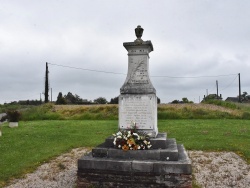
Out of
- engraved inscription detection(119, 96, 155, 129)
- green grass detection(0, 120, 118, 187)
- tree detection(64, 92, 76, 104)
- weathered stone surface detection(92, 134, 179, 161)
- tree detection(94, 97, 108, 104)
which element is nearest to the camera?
weathered stone surface detection(92, 134, 179, 161)

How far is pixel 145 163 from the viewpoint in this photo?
6.88 metres

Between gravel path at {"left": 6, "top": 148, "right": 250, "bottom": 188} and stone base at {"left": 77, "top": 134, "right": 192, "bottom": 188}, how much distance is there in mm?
957

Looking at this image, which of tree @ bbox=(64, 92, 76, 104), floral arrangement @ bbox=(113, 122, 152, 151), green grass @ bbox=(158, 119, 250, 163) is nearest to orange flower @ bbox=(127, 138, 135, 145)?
floral arrangement @ bbox=(113, 122, 152, 151)

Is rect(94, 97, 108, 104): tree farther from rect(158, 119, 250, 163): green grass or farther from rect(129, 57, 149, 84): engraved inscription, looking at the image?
rect(129, 57, 149, 84): engraved inscription

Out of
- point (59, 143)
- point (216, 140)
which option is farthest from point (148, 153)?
point (59, 143)

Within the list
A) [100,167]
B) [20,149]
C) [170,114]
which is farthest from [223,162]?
[170,114]

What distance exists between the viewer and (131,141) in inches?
300

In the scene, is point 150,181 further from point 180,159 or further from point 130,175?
point 180,159

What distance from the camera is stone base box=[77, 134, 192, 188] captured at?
6.72m

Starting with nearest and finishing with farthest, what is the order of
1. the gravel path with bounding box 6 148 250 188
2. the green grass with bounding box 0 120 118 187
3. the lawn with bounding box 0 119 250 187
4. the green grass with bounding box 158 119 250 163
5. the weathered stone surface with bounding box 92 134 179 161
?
the weathered stone surface with bounding box 92 134 179 161 < the gravel path with bounding box 6 148 250 188 < the green grass with bounding box 0 120 118 187 < the lawn with bounding box 0 119 250 187 < the green grass with bounding box 158 119 250 163

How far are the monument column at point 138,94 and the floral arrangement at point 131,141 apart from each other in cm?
33

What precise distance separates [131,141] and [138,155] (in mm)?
431

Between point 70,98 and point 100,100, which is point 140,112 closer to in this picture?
point 100,100

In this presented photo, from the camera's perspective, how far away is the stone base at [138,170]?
6.72 meters
